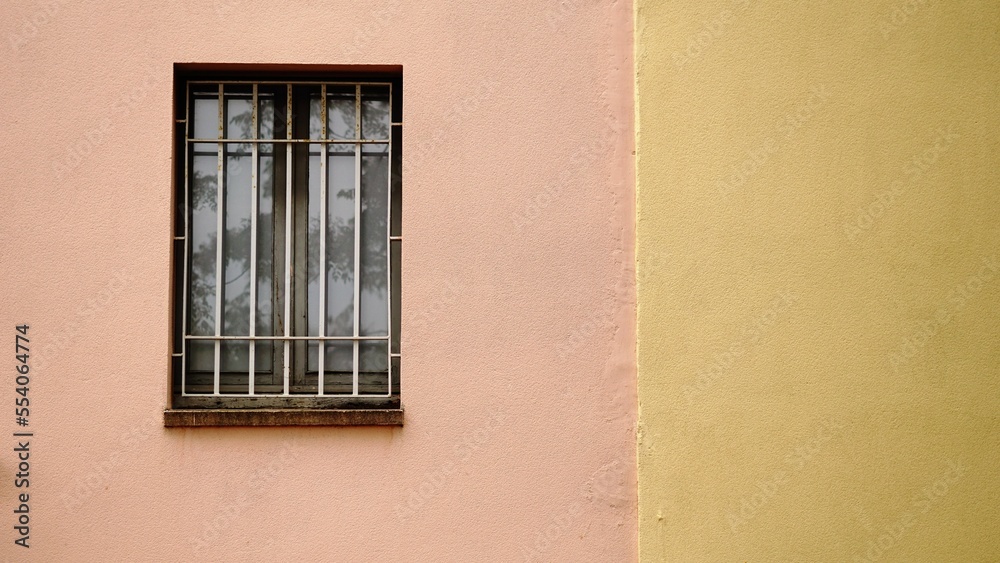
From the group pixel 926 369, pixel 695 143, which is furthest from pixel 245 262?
pixel 926 369

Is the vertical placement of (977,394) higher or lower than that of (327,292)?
lower

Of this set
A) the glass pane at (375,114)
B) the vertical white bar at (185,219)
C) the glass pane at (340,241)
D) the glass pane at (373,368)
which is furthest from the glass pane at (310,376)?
the glass pane at (375,114)

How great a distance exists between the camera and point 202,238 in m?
4.88

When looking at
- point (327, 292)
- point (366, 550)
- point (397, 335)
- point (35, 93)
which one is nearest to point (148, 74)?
point (35, 93)

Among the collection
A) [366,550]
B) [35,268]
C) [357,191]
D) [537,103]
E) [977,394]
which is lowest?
[366,550]

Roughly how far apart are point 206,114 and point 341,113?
78 centimetres

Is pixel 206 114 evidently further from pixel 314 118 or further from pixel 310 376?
pixel 310 376

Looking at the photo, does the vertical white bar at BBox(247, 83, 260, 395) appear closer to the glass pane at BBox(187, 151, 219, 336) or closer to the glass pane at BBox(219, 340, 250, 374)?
the glass pane at BBox(219, 340, 250, 374)

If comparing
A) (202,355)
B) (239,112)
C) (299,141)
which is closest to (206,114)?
(239,112)

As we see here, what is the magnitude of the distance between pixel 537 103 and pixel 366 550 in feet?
8.71

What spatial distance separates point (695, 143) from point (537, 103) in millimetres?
921

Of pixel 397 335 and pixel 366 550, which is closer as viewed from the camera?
pixel 366 550

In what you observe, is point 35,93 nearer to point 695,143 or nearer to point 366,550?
point 366,550

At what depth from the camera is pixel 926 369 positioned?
184 inches
